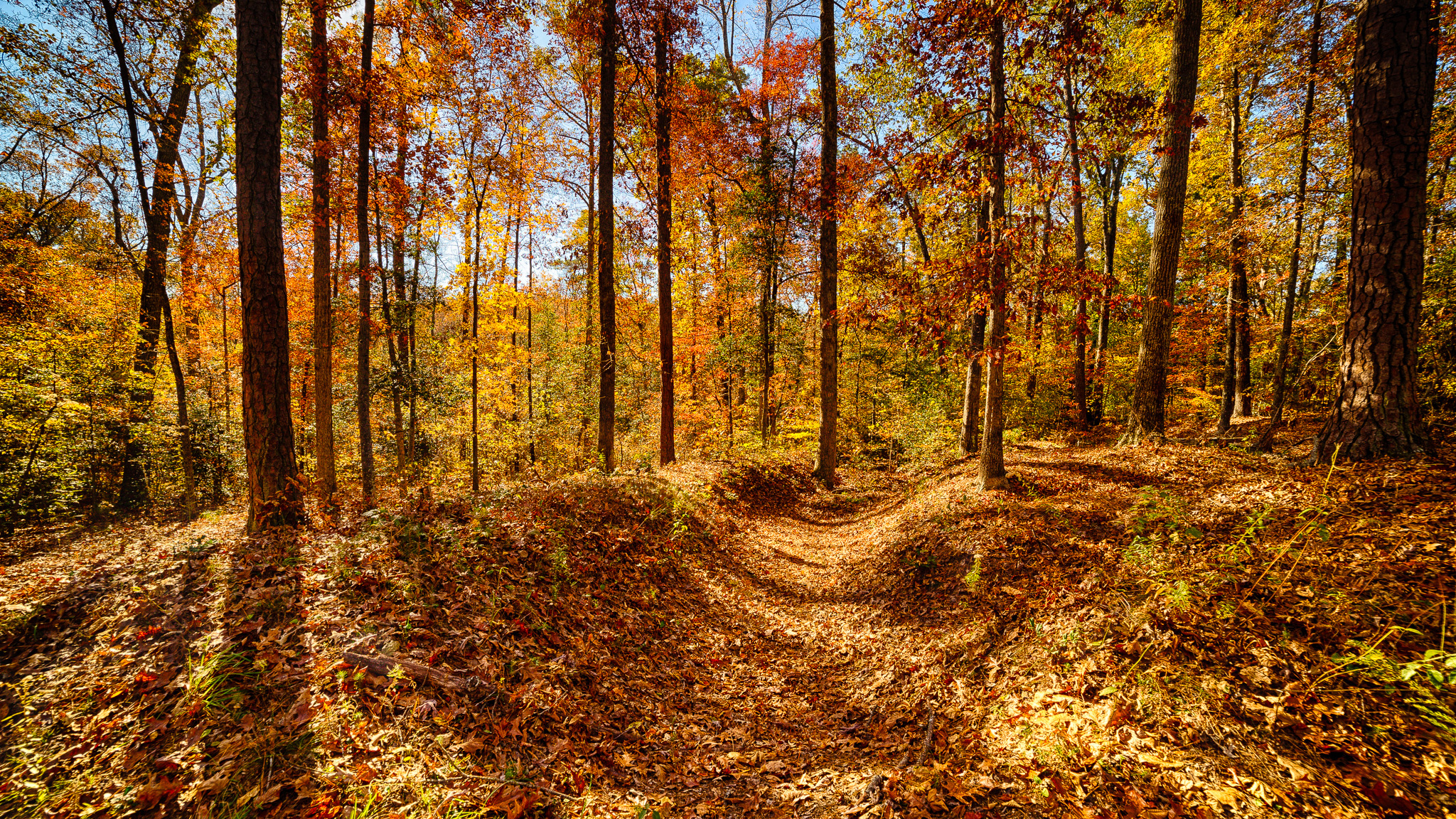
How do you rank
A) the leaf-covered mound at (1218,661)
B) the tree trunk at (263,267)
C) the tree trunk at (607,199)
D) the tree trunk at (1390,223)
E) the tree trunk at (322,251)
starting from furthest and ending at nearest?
the tree trunk at (607,199), the tree trunk at (322,251), the tree trunk at (263,267), the tree trunk at (1390,223), the leaf-covered mound at (1218,661)

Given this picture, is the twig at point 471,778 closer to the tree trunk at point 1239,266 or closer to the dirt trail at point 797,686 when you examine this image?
A: the dirt trail at point 797,686

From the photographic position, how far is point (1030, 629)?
4.21m

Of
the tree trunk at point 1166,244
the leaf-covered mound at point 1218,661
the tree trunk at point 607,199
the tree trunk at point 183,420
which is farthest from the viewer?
the tree trunk at point 183,420

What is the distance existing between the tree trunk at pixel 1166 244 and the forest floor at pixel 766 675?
3.24 m

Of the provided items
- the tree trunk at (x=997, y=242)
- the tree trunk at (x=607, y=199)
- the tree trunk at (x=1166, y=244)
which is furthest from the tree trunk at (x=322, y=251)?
the tree trunk at (x=1166, y=244)

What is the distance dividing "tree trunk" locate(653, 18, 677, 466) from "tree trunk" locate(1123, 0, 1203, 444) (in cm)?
927

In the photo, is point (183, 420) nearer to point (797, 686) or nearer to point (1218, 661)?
point (797, 686)

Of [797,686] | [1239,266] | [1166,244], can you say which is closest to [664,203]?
[1166,244]

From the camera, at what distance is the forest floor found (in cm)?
245

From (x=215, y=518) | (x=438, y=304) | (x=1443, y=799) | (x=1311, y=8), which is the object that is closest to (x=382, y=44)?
(x=438, y=304)

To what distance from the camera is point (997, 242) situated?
6133 millimetres

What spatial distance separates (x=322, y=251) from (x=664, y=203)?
7324 mm

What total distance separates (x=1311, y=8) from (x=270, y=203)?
17.2 metres

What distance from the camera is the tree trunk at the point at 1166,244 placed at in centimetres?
809
